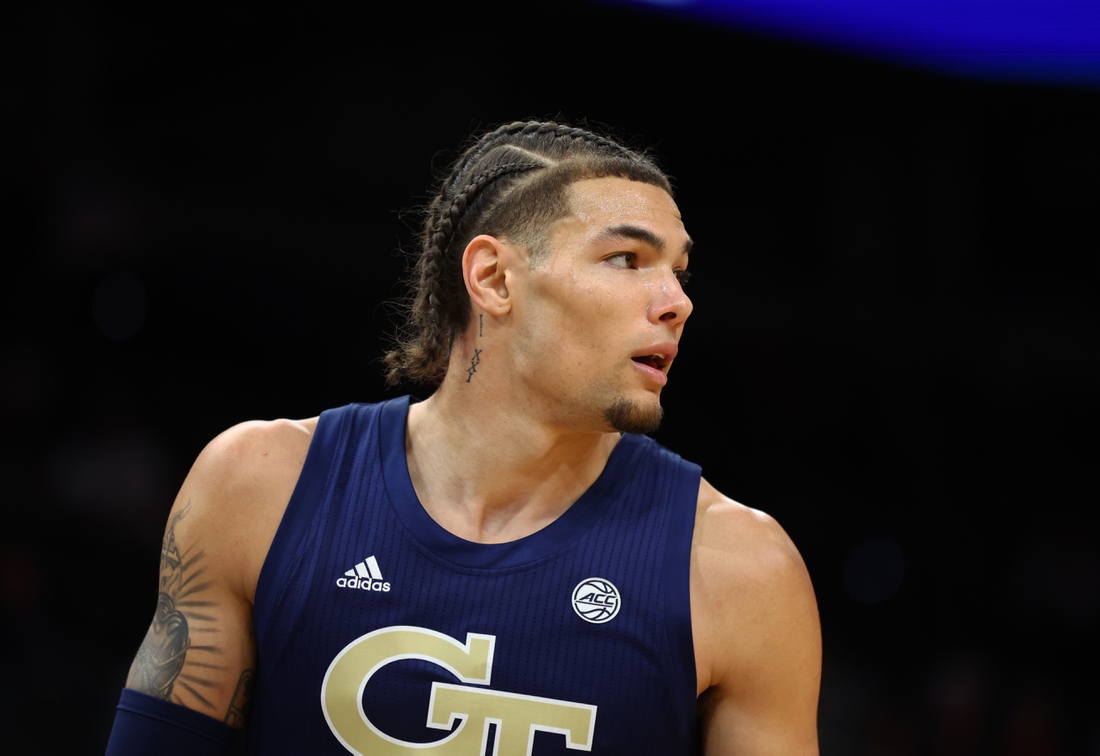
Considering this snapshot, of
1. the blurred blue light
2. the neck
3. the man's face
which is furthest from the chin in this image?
the blurred blue light

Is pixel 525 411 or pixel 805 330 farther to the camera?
pixel 805 330

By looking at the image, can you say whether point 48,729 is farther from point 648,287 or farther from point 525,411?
point 648,287

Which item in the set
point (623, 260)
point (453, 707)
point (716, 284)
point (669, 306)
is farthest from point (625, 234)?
point (716, 284)

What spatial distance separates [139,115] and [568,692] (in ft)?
17.6

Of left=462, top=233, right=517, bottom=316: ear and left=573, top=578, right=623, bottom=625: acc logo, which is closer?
left=573, top=578, right=623, bottom=625: acc logo

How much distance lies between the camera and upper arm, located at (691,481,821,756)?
2.05m

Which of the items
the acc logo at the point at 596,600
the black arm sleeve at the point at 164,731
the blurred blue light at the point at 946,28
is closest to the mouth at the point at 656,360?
the acc logo at the point at 596,600

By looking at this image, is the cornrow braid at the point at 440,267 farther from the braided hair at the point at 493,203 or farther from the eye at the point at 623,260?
the eye at the point at 623,260

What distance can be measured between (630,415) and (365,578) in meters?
0.64

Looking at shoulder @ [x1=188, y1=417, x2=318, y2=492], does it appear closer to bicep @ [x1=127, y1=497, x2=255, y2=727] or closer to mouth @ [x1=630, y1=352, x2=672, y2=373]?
bicep @ [x1=127, y1=497, x2=255, y2=727]

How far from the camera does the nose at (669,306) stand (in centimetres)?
215

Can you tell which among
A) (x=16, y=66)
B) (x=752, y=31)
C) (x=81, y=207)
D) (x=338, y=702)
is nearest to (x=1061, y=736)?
(x=752, y=31)

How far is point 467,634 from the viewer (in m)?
2.06

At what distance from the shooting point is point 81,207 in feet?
19.0
